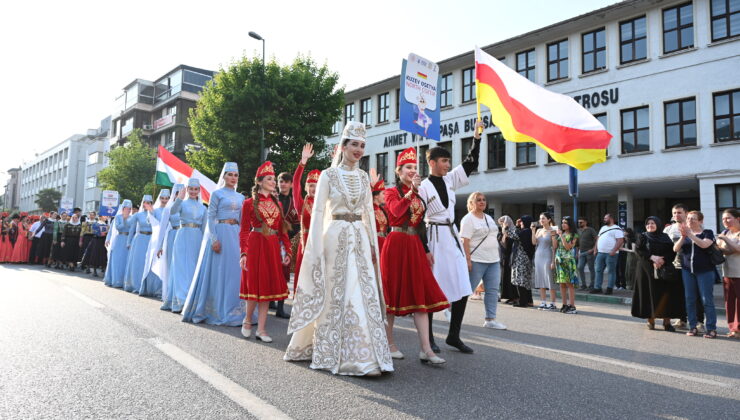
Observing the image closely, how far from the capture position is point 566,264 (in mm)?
10297

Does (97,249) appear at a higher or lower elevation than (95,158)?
lower

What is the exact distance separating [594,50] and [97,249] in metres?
22.2

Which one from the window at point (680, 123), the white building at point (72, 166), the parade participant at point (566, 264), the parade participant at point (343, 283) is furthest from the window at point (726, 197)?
the white building at point (72, 166)

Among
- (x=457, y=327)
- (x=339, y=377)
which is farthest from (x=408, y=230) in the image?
(x=339, y=377)

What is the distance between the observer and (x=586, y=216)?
29.7 m

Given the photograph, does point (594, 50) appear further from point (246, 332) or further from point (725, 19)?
point (246, 332)

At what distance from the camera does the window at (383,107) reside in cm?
3500

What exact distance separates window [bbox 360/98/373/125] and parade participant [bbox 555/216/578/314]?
26.3m

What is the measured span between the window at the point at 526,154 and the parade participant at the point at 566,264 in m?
17.1

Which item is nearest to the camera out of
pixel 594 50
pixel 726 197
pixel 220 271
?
pixel 220 271

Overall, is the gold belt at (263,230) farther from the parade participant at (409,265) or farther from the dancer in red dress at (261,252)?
the parade participant at (409,265)

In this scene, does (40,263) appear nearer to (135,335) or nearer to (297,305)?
(135,335)

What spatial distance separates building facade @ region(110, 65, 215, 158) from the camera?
57.7m

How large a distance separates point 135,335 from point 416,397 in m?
3.80
